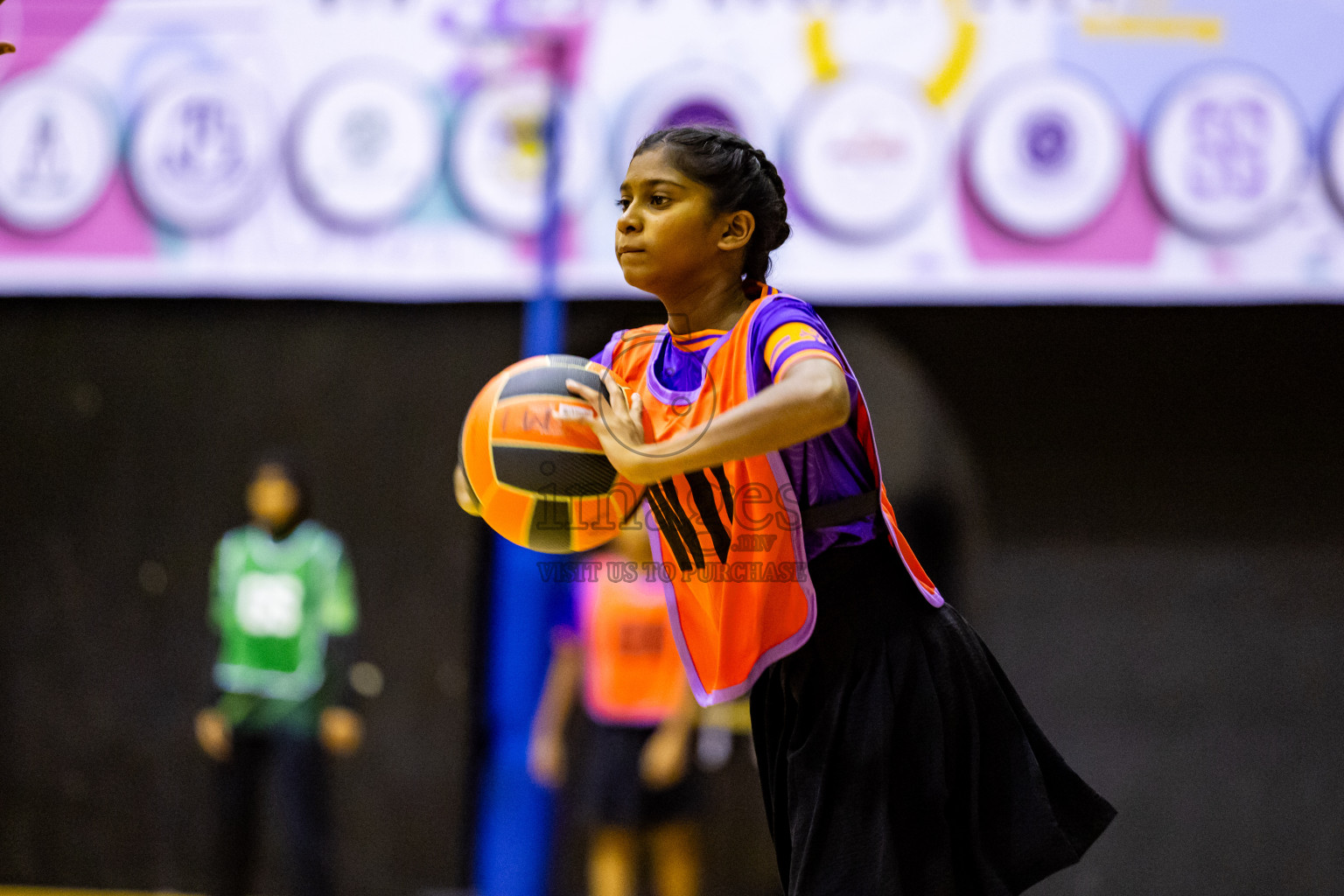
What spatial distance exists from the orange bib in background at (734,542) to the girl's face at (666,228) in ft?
0.47

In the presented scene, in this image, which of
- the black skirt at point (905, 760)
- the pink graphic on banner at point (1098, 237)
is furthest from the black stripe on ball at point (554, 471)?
the pink graphic on banner at point (1098, 237)

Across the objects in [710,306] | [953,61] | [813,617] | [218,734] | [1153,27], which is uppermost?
[1153,27]

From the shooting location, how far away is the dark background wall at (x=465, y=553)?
17.9 ft

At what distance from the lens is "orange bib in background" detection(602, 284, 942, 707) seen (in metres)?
2.06

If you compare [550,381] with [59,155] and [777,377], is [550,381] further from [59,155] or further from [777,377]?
[59,155]

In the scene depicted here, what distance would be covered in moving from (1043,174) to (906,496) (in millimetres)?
1600

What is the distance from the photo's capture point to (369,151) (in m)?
5.50

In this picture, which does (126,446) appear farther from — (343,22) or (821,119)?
(821,119)

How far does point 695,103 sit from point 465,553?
2454 mm

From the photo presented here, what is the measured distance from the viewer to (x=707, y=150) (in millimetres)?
2146

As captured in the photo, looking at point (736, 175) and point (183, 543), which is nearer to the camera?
point (736, 175)

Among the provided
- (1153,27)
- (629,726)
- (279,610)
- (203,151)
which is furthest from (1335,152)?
→ (203,151)

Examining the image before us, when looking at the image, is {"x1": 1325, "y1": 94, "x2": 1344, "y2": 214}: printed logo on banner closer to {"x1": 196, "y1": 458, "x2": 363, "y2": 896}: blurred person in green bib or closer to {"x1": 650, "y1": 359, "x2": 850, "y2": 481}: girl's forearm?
{"x1": 650, "y1": 359, "x2": 850, "y2": 481}: girl's forearm

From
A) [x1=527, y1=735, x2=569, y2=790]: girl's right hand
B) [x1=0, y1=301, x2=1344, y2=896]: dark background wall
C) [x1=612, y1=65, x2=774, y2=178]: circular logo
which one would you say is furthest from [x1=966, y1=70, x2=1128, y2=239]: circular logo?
[x1=527, y1=735, x2=569, y2=790]: girl's right hand
